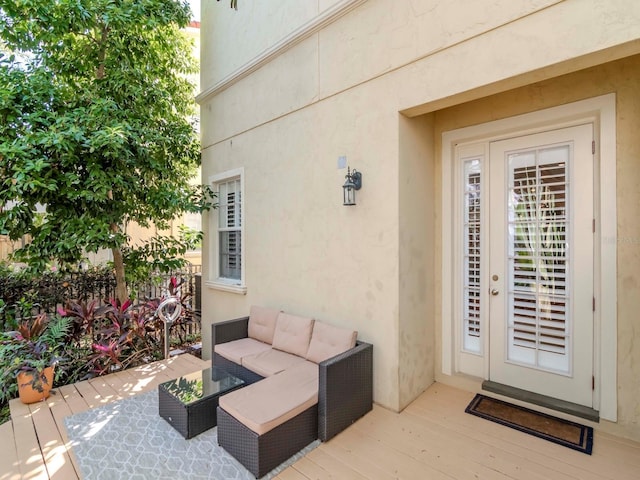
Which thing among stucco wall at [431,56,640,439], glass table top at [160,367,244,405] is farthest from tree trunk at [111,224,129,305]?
stucco wall at [431,56,640,439]

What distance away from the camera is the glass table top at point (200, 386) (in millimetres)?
3021

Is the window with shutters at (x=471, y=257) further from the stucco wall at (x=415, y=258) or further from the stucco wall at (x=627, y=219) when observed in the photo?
the stucco wall at (x=627, y=219)

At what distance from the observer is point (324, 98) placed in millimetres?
3852

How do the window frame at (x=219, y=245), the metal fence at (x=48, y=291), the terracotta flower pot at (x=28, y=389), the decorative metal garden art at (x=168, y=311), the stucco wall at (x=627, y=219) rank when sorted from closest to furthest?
the stucco wall at (x=627, y=219), the terracotta flower pot at (x=28, y=389), the decorative metal garden art at (x=168, y=311), the metal fence at (x=48, y=291), the window frame at (x=219, y=245)

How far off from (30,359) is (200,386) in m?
2.17

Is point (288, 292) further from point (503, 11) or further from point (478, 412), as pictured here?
point (503, 11)

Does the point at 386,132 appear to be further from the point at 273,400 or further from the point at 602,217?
the point at 273,400

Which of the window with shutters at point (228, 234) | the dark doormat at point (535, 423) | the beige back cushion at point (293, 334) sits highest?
the window with shutters at point (228, 234)

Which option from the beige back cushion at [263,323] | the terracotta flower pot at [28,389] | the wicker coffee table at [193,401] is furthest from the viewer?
the beige back cushion at [263,323]

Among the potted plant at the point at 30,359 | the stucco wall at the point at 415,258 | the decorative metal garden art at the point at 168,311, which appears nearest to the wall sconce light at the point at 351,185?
the stucco wall at the point at 415,258

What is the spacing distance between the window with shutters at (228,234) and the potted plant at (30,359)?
2221 millimetres

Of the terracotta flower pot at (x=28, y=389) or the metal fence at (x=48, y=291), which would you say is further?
the metal fence at (x=48, y=291)

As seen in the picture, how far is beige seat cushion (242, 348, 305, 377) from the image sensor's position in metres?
3.40

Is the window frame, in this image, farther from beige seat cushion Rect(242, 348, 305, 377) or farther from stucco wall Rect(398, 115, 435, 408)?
stucco wall Rect(398, 115, 435, 408)
